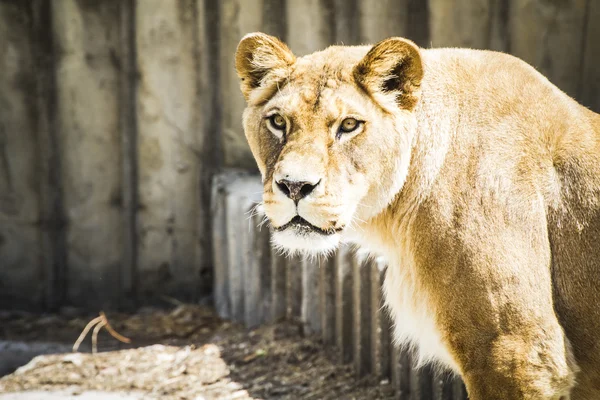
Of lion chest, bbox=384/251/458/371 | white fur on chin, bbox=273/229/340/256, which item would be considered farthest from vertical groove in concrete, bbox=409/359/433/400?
white fur on chin, bbox=273/229/340/256

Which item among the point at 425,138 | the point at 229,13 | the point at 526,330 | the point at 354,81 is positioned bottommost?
the point at 526,330

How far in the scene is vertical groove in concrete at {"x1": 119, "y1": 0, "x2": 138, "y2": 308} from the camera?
7.05 meters

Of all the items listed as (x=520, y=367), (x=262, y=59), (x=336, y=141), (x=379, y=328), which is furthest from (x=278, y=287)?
(x=520, y=367)

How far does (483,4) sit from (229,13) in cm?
209

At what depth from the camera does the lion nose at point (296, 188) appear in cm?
358

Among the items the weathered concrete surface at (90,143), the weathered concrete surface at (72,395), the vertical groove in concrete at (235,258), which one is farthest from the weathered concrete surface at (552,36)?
the weathered concrete surface at (72,395)

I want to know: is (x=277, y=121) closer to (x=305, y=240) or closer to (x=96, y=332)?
(x=305, y=240)

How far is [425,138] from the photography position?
3.85 metres

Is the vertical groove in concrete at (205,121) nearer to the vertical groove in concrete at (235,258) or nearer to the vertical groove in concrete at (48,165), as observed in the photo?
the vertical groove in concrete at (235,258)

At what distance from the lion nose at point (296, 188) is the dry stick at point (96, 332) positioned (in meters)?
3.26

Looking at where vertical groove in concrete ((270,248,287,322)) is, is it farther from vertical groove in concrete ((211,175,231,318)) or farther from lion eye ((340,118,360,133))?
lion eye ((340,118,360,133))

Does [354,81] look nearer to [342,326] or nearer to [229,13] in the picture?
[342,326]

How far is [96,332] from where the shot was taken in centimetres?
678

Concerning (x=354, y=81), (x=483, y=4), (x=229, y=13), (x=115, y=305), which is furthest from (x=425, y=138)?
(x=115, y=305)
